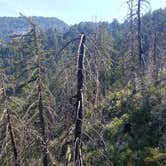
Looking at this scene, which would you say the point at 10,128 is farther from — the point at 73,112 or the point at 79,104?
the point at 79,104

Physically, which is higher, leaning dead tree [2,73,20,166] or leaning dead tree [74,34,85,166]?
leaning dead tree [74,34,85,166]

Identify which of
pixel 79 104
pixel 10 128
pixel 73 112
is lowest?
pixel 10 128

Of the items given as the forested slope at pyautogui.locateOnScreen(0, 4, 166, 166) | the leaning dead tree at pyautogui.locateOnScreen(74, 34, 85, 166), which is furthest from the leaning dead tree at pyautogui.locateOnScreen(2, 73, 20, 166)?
the leaning dead tree at pyautogui.locateOnScreen(74, 34, 85, 166)

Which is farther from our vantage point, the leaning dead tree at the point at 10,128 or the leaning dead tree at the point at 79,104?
the leaning dead tree at the point at 10,128

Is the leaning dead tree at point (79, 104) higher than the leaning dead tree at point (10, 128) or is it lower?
higher

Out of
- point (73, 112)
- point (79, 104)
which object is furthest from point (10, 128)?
point (79, 104)

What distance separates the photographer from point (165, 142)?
20250mm

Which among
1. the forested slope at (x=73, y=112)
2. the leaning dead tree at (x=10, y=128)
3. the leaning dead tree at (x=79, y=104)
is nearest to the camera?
the leaning dead tree at (x=79, y=104)

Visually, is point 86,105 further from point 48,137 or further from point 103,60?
point 48,137

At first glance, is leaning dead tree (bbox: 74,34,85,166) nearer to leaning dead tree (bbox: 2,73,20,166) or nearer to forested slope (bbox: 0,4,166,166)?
forested slope (bbox: 0,4,166,166)

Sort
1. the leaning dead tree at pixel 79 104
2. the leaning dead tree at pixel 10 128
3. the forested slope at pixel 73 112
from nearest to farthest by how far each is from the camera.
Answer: the leaning dead tree at pixel 79 104
the forested slope at pixel 73 112
the leaning dead tree at pixel 10 128

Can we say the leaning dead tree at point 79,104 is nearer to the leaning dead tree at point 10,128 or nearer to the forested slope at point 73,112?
the forested slope at point 73,112

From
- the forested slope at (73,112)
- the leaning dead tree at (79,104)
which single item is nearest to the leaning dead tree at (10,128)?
the forested slope at (73,112)

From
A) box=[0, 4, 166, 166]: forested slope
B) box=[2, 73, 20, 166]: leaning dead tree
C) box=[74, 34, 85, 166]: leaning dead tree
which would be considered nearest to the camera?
box=[74, 34, 85, 166]: leaning dead tree
